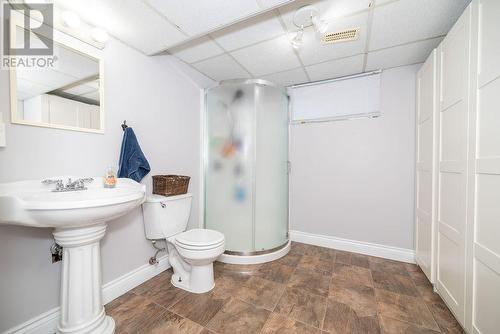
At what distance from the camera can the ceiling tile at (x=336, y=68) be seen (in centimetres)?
208

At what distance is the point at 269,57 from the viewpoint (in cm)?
202

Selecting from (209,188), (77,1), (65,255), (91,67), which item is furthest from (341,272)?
(77,1)

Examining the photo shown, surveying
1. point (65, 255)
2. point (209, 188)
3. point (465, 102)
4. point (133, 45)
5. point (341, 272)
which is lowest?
point (341, 272)

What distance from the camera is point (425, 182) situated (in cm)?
185

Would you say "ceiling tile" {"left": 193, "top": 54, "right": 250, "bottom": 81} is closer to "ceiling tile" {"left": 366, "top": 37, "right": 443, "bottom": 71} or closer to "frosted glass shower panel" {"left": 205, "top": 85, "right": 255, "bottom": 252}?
"frosted glass shower panel" {"left": 205, "top": 85, "right": 255, "bottom": 252}

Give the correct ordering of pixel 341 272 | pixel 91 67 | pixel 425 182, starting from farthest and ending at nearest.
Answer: pixel 341 272
pixel 425 182
pixel 91 67

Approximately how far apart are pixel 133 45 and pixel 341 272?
8.97 ft

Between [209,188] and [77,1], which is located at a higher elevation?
[77,1]

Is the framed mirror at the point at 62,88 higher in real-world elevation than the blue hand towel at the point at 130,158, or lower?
higher

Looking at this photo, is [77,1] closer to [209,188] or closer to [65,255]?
[65,255]

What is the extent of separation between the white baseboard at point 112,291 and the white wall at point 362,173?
1.73 metres

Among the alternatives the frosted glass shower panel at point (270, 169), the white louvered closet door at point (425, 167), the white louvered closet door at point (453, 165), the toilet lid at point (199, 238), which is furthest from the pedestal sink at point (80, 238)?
the white louvered closet door at point (425, 167)

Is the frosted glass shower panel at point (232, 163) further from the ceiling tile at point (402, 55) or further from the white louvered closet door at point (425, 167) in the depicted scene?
the white louvered closet door at point (425, 167)

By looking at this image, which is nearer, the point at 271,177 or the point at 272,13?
the point at 272,13
